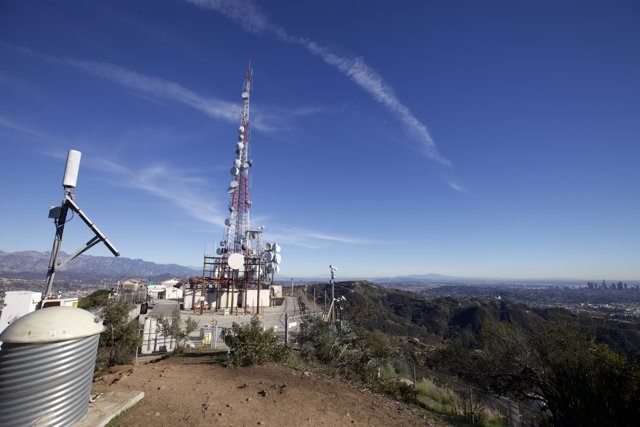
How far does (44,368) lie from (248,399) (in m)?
3.58

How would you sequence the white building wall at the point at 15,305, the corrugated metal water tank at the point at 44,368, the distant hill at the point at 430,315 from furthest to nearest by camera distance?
the distant hill at the point at 430,315 → the white building wall at the point at 15,305 → the corrugated metal water tank at the point at 44,368

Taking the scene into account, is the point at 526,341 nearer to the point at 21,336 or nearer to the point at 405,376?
the point at 405,376

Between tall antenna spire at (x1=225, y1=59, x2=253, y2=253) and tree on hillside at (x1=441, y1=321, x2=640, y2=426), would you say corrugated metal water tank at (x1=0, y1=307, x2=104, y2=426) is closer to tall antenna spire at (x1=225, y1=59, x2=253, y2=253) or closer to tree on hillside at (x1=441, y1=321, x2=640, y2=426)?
tree on hillside at (x1=441, y1=321, x2=640, y2=426)

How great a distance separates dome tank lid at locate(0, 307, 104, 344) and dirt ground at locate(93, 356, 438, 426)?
6.00ft

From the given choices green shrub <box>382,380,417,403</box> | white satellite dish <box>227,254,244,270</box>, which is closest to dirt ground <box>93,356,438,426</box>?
green shrub <box>382,380,417,403</box>

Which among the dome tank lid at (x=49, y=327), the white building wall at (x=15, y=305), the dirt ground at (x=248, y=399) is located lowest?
the dirt ground at (x=248, y=399)

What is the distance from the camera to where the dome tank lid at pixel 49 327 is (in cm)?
407

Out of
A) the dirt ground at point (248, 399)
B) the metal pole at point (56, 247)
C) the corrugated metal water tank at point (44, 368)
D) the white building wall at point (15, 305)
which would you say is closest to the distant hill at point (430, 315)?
the white building wall at point (15, 305)

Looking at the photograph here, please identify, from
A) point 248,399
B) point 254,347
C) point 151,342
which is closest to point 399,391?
point 254,347

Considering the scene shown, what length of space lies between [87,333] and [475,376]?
50.4ft

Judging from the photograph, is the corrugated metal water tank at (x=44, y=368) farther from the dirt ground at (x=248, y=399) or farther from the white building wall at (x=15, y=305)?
the white building wall at (x=15, y=305)

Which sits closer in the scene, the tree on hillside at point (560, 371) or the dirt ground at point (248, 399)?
the dirt ground at point (248, 399)

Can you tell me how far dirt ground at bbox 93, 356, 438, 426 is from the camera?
5488 mm

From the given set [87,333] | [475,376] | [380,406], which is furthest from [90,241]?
[475,376]
